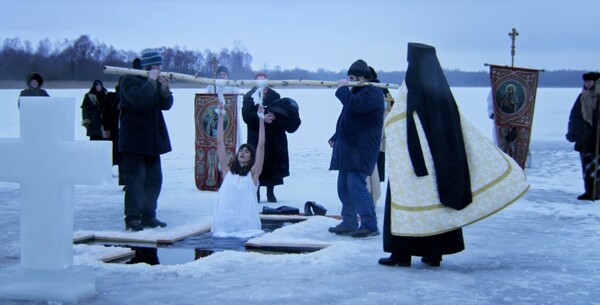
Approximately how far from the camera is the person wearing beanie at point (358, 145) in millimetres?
7984

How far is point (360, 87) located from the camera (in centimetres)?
820

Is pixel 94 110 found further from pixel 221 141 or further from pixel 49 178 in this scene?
pixel 49 178

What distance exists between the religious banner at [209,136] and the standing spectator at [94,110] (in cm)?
195

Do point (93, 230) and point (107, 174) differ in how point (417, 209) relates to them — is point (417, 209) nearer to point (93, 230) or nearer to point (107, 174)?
point (107, 174)

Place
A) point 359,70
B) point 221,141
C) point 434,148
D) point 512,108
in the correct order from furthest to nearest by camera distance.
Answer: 1. point 512,108
2. point 221,141
3. point 359,70
4. point 434,148

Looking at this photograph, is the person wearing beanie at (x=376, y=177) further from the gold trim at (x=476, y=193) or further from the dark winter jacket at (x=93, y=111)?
the dark winter jacket at (x=93, y=111)

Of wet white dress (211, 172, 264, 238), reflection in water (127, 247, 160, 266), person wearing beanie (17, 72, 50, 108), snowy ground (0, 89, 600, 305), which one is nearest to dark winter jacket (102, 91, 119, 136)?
person wearing beanie (17, 72, 50, 108)

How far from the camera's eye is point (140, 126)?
334 inches

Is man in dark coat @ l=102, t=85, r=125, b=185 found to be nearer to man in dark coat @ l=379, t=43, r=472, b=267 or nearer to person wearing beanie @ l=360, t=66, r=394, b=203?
person wearing beanie @ l=360, t=66, r=394, b=203

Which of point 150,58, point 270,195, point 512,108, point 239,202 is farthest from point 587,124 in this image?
point 150,58

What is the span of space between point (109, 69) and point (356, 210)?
2699mm

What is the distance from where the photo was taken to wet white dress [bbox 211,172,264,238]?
323 inches

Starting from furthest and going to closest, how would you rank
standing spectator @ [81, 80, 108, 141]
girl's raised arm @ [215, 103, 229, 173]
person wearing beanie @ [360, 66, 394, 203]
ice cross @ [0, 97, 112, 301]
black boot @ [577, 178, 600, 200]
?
standing spectator @ [81, 80, 108, 141] < black boot @ [577, 178, 600, 200] < person wearing beanie @ [360, 66, 394, 203] < girl's raised arm @ [215, 103, 229, 173] < ice cross @ [0, 97, 112, 301]

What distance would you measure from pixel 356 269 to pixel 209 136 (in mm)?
6180
